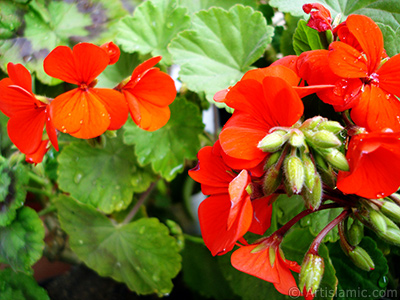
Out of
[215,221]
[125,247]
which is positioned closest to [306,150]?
[215,221]

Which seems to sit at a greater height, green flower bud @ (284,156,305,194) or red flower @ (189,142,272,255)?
green flower bud @ (284,156,305,194)

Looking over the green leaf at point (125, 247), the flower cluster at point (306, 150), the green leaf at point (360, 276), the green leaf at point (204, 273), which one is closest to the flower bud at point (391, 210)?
the flower cluster at point (306, 150)

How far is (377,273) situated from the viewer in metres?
0.64

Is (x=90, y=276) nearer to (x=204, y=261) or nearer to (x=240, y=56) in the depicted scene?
(x=204, y=261)

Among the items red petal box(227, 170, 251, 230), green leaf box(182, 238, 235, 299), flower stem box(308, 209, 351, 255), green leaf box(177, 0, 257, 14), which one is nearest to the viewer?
red petal box(227, 170, 251, 230)

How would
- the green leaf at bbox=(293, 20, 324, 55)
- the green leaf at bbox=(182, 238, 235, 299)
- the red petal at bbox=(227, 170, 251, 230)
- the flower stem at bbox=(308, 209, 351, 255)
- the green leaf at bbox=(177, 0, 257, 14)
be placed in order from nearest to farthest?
1. the red petal at bbox=(227, 170, 251, 230)
2. the flower stem at bbox=(308, 209, 351, 255)
3. the green leaf at bbox=(293, 20, 324, 55)
4. the green leaf at bbox=(177, 0, 257, 14)
5. the green leaf at bbox=(182, 238, 235, 299)

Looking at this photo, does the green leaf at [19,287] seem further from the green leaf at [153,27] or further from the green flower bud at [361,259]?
the green flower bud at [361,259]

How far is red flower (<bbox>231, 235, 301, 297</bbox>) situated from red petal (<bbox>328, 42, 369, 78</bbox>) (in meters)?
0.20

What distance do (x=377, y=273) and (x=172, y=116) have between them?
47cm

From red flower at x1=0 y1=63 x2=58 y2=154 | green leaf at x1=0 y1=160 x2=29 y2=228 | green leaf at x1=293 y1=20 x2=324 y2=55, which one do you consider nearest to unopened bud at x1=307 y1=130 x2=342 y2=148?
green leaf at x1=293 y1=20 x2=324 y2=55

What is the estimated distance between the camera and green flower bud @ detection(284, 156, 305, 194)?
0.35 m

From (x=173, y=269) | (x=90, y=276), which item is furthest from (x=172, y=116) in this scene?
(x=90, y=276)

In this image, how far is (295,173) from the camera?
0.36 meters

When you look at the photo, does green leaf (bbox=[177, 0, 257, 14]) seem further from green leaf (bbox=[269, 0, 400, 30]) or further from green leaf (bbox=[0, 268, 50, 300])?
green leaf (bbox=[0, 268, 50, 300])
